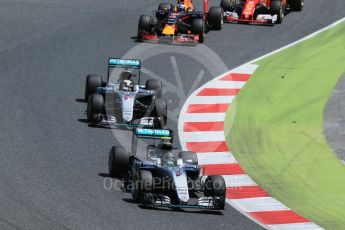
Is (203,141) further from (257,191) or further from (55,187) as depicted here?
(55,187)

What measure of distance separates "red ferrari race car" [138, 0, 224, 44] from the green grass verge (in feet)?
8.72

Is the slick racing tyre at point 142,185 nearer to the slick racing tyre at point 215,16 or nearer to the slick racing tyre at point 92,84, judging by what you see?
the slick racing tyre at point 92,84

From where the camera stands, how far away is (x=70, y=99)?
97.1 ft

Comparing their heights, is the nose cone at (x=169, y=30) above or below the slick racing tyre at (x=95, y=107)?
above

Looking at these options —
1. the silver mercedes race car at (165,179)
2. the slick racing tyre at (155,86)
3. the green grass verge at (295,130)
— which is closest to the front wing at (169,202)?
the silver mercedes race car at (165,179)

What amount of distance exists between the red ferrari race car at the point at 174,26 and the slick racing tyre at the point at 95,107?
9.55m

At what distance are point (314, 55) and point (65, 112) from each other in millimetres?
11435

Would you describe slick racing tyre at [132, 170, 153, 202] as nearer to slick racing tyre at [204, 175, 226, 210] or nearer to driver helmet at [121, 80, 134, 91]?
slick racing tyre at [204, 175, 226, 210]

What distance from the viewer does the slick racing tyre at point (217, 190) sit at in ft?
69.7

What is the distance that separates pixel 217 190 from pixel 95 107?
21.0 ft

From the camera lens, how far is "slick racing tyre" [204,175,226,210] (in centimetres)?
2123

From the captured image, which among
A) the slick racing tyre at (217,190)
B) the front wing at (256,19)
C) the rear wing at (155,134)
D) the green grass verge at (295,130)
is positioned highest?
the rear wing at (155,134)

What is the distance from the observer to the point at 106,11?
4066 centimetres

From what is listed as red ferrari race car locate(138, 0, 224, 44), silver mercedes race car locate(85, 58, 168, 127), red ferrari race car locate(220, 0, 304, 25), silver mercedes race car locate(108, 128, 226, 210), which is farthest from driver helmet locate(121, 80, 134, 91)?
red ferrari race car locate(220, 0, 304, 25)
